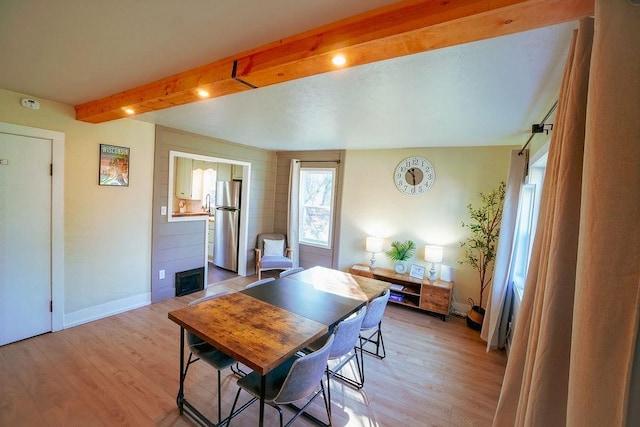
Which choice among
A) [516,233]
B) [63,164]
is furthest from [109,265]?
[516,233]

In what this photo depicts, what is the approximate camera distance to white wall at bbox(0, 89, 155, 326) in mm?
2861

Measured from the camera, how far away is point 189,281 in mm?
4148

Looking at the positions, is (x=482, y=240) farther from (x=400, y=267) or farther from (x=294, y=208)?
(x=294, y=208)

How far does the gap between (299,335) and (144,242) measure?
9.75 feet

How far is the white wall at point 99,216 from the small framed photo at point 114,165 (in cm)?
5

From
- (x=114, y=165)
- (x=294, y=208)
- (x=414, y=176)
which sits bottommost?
(x=294, y=208)

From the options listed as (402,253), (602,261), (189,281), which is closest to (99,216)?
(189,281)

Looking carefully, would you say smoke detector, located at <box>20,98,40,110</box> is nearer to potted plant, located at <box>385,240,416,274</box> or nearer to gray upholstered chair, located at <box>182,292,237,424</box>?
gray upholstered chair, located at <box>182,292,237,424</box>

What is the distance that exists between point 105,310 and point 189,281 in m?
1.06

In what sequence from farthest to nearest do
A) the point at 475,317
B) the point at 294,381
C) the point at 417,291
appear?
the point at 417,291 → the point at 475,317 → the point at 294,381

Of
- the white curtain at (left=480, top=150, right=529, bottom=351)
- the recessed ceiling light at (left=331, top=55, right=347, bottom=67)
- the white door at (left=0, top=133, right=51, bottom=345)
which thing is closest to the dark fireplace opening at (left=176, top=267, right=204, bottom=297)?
the white door at (left=0, top=133, right=51, bottom=345)

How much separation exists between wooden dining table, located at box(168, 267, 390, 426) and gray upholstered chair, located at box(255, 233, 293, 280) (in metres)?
1.97

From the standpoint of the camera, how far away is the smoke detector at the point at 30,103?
2.55 meters

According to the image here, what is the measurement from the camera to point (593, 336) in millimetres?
660
